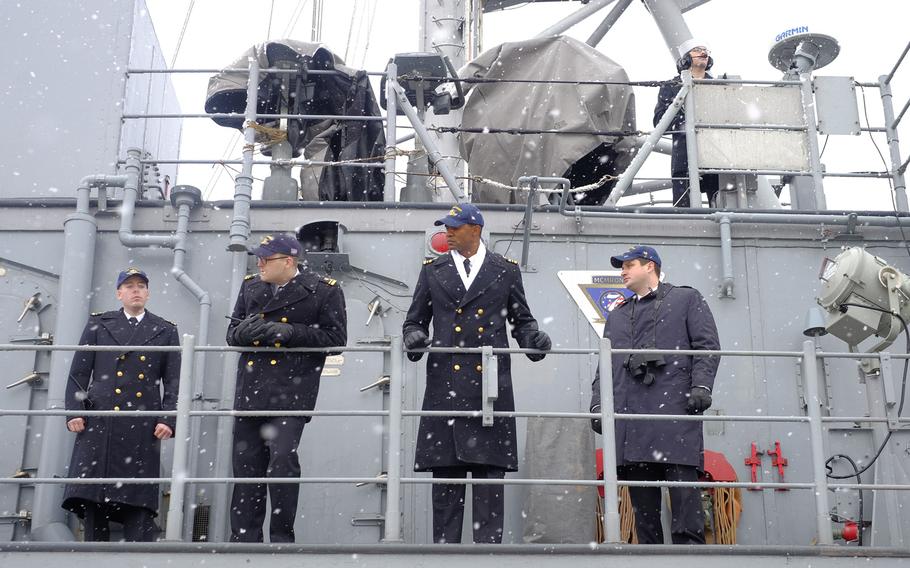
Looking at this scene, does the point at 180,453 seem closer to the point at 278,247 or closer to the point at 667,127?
the point at 278,247

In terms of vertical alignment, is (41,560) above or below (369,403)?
below

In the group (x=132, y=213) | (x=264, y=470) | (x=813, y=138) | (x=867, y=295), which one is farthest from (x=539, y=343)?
(x=813, y=138)

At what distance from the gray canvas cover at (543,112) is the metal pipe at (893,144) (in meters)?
1.81

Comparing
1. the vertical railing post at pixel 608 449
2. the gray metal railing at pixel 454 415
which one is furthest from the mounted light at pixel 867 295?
the vertical railing post at pixel 608 449

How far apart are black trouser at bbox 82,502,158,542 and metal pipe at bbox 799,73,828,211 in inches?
179

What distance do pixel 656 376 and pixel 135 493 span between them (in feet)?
8.82

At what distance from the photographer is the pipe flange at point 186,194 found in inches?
261

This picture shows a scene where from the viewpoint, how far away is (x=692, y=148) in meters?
7.04

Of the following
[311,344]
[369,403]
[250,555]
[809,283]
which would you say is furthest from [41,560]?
[809,283]

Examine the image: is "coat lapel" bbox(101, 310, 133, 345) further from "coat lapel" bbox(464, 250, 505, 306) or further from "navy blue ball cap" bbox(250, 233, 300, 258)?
"coat lapel" bbox(464, 250, 505, 306)

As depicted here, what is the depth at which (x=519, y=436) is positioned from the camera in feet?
20.9

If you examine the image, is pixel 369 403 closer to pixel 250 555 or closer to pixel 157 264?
pixel 157 264

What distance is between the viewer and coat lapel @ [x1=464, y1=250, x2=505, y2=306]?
16.5ft

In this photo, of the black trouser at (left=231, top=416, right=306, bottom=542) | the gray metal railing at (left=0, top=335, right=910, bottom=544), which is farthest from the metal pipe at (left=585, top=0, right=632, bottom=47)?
the black trouser at (left=231, top=416, right=306, bottom=542)
